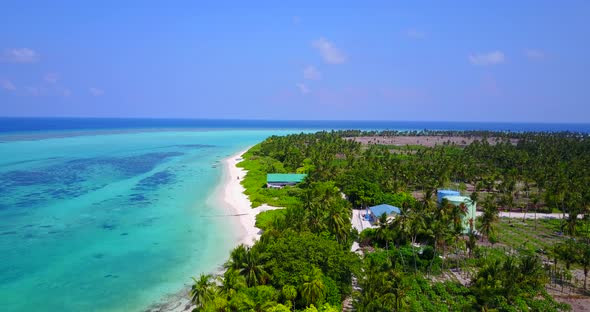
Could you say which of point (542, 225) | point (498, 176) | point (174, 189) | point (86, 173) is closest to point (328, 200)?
point (542, 225)

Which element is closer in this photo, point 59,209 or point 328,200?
point 328,200

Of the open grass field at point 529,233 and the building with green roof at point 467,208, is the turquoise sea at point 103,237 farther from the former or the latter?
the open grass field at point 529,233

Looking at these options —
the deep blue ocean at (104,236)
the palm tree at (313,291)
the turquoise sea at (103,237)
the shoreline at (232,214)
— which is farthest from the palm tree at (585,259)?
the turquoise sea at (103,237)

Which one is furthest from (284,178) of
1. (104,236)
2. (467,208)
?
(467,208)

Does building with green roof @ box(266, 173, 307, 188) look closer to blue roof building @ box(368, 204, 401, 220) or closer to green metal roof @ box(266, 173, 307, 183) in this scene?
green metal roof @ box(266, 173, 307, 183)

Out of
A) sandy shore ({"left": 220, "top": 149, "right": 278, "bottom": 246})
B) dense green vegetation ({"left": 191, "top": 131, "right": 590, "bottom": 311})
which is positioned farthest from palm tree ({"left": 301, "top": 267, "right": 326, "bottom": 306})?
sandy shore ({"left": 220, "top": 149, "right": 278, "bottom": 246})

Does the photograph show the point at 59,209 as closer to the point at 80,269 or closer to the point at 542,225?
the point at 80,269

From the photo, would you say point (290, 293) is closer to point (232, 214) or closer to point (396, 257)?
point (396, 257)
